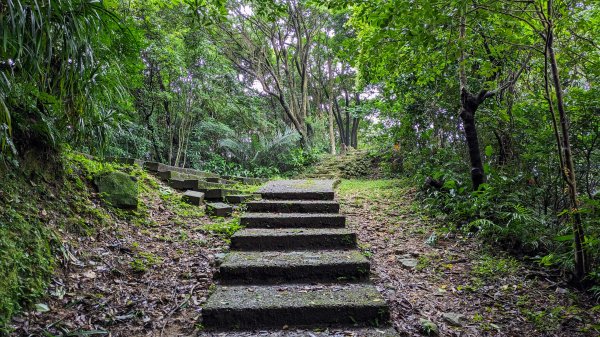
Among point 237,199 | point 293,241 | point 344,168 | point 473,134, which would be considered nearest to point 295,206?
point 293,241

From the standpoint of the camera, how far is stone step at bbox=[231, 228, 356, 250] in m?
3.38

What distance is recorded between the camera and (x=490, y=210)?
13.1ft

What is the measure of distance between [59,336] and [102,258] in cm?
93

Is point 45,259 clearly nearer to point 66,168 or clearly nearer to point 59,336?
point 59,336

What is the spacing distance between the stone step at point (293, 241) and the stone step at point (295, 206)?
0.76 meters

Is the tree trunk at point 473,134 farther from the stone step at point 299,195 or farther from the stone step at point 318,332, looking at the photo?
the stone step at point 318,332

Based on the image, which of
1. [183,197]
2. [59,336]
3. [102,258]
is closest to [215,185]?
[183,197]

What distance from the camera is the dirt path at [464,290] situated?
2.44m

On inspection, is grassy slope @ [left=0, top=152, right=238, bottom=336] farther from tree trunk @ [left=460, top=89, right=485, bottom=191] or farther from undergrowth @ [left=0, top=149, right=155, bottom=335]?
tree trunk @ [left=460, top=89, right=485, bottom=191]

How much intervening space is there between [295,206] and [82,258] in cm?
232

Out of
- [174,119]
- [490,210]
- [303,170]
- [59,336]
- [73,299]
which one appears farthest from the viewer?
[303,170]

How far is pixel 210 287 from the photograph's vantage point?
9.23 ft

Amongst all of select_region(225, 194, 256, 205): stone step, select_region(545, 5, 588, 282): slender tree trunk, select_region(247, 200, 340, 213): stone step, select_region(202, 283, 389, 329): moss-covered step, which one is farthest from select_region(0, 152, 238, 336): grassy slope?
select_region(545, 5, 588, 282): slender tree trunk

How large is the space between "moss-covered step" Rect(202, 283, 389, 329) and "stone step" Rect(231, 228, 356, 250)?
88cm
